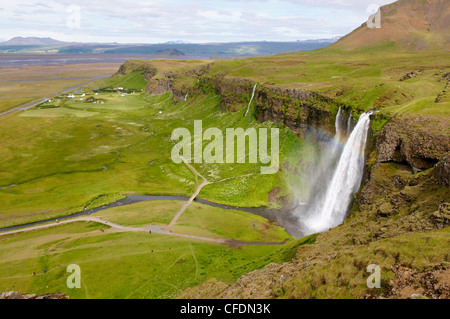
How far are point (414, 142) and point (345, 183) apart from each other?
16.8m

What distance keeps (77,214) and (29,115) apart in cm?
13456

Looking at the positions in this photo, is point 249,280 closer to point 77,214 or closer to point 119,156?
point 77,214

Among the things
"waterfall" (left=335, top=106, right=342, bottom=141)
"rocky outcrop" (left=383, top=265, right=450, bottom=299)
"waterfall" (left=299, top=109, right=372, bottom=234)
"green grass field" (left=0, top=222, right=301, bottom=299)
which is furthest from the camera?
"waterfall" (left=335, top=106, right=342, bottom=141)

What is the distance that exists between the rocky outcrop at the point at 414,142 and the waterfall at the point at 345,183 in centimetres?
802

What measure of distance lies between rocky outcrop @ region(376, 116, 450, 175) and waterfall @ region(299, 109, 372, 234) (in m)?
8.02

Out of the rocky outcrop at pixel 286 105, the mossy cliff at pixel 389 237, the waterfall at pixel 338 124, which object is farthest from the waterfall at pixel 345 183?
the rocky outcrop at pixel 286 105

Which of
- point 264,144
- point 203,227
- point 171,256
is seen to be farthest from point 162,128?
point 171,256

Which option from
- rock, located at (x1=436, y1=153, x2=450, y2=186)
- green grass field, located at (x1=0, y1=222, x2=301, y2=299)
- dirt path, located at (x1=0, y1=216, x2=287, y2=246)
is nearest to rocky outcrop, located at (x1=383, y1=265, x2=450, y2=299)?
rock, located at (x1=436, y1=153, x2=450, y2=186)

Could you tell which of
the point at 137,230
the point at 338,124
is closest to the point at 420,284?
the point at 137,230

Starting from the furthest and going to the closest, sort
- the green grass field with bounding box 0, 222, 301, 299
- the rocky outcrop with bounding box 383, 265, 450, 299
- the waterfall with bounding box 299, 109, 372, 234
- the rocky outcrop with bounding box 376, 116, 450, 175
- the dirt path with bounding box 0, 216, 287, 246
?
the dirt path with bounding box 0, 216, 287, 246 → the waterfall with bounding box 299, 109, 372, 234 → the green grass field with bounding box 0, 222, 301, 299 → the rocky outcrop with bounding box 376, 116, 450, 175 → the rocky outcrop with bounding box 383, 265, 450, 299

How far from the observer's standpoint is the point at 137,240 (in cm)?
6028

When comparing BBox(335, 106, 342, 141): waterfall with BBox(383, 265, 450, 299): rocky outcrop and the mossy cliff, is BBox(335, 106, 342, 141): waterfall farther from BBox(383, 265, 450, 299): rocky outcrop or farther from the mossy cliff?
BBox(383, 265, 450, 299): rocky outcrop

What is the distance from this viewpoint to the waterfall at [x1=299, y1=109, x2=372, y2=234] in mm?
55750

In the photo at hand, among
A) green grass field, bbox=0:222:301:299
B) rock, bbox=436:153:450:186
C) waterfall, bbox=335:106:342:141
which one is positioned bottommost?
green grass field, bbox=0:222:301:299
